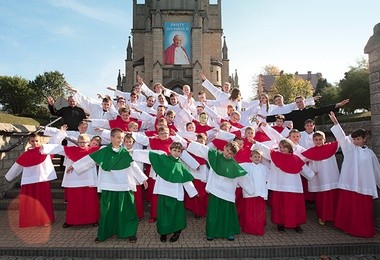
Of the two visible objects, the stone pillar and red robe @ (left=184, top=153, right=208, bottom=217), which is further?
red robe @ (left=184, top=153, right=208, bottom=217)

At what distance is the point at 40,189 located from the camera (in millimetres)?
6281

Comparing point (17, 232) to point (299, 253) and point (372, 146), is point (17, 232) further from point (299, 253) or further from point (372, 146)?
point (372, 146)

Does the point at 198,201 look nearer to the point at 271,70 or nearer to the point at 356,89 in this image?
the point at 356,89

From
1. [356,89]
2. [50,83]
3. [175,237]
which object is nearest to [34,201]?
[175,237]

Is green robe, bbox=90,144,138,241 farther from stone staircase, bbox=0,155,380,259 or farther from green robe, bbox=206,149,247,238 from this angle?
green robe, bbox=206,149,247,238

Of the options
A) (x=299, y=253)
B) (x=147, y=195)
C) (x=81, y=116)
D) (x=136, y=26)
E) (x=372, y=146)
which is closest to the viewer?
(x=299, y=253)

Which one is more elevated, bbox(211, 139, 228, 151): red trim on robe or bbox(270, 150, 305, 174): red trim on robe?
bbox(211, 139, 228, 151): red trim on robe

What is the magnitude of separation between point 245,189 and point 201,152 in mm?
1027

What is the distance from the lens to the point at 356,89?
2611 centimetres

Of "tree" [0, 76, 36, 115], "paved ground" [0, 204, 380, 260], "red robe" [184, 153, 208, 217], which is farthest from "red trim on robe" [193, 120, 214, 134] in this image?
"tree" [0, 76, 36, 115]

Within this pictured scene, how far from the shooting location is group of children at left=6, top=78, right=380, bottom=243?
17.3ft

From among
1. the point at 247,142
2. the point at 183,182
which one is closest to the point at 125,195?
the point at 183,182

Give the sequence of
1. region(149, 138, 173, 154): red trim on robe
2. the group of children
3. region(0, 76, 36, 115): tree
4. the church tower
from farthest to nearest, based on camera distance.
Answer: region(0, 76, 36, 115): tree
the church tower
region(149, 138, 173, 154): red trim on robe
the group of children

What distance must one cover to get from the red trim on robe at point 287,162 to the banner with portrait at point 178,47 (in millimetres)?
32031
